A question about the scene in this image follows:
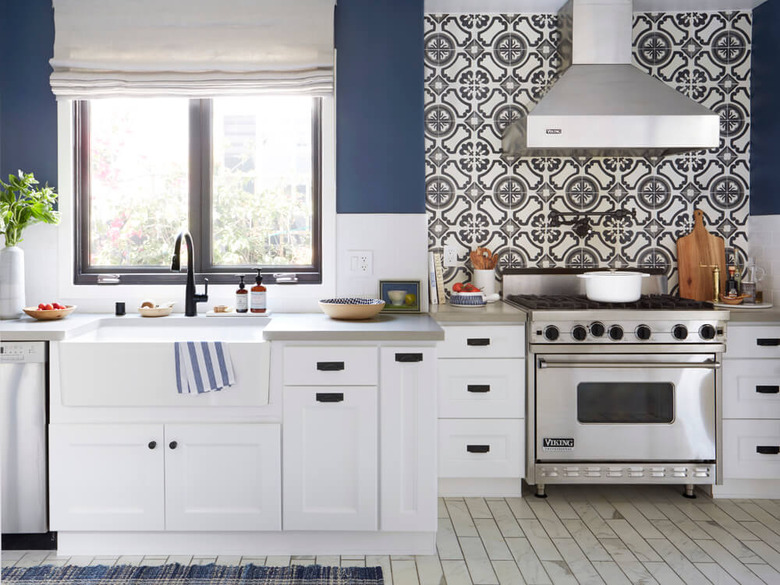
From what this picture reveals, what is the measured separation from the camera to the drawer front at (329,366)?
2.64 metres

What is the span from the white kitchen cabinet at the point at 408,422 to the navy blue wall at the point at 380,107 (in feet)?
3.37

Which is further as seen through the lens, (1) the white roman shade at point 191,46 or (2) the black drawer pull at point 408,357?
(1) the white roman shade at point 191,46

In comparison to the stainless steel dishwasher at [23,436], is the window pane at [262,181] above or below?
above

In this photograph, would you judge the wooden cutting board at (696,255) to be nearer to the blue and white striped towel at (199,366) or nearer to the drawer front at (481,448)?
the drawer front at (481,448)

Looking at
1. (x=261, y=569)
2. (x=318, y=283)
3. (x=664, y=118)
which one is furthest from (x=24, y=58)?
(x=664, y=118)

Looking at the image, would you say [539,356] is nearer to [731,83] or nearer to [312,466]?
[312,466]

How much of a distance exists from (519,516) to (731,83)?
272 centimetres

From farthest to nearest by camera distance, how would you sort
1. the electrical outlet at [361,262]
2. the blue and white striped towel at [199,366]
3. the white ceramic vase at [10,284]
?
the electrical outlet at [361,262], the white ceramic vase at [10,284], the blue and white striped towel at [199,366]

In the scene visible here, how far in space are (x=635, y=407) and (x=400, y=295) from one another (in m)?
1.27

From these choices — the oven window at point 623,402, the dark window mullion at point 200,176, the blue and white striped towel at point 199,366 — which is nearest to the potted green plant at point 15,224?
the dark window mullion at point 200,176

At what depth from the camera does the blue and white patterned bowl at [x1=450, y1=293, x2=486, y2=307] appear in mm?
3457

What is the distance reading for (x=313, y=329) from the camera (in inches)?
105

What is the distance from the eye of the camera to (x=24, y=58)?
11.0 feet

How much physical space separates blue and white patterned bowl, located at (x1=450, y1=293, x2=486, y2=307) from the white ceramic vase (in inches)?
83.5
